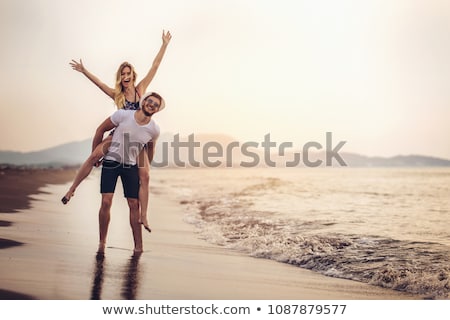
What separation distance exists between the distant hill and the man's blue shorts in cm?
98

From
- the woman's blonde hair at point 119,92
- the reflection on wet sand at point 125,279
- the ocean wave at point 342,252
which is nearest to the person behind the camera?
the reflection on wet sand at point 125,279

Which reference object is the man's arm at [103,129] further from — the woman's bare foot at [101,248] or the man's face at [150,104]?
the woman's bare foot at [101,248]

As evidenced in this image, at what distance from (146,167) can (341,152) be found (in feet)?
11.6

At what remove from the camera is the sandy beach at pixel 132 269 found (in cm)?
269

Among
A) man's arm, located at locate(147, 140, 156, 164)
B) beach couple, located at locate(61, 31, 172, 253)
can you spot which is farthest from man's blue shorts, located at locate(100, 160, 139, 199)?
man's arm, located at locate(147, 140, 156, 164)

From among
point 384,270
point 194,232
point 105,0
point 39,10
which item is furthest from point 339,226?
point 39,10

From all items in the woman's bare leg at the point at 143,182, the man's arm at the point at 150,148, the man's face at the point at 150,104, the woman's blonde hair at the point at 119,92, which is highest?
the woman's blonde hair at the point at 119,92

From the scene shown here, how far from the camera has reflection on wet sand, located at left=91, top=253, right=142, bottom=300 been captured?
2.59 metres

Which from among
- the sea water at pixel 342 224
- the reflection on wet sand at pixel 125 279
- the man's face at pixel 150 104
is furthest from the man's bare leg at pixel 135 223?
the sea water at pixel 342 224

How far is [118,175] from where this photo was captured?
11.0 feet

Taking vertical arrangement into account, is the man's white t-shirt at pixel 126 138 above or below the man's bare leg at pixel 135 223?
above

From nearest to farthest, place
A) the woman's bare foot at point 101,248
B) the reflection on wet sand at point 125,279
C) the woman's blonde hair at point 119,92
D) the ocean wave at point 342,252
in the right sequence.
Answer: the reflection on wet sand at point 125,279 → the ocean wave at point 342,252 → the woman's bare foot at point 101,248 → the woman's blonde hair at point 119,92

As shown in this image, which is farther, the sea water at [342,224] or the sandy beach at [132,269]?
the sea water at [342,224]
